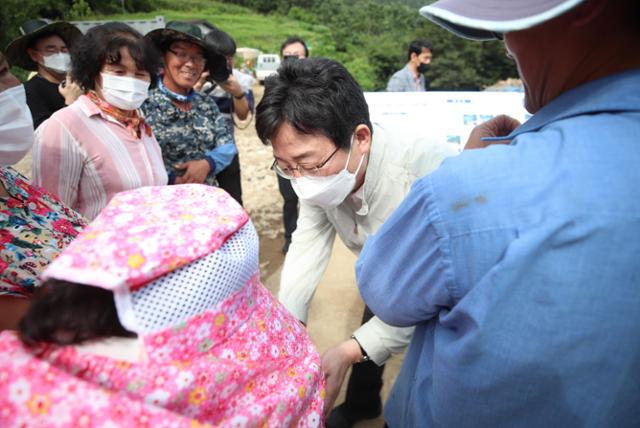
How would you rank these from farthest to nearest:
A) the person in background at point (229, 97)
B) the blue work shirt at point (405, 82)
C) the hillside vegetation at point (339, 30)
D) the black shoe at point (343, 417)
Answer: the hillside vegetation at point (339, 30) < the blue work shirt at point (405, 82) < the person in background at point (229, 97) < the black shoe at point (343, 417)

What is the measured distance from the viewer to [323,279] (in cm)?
362

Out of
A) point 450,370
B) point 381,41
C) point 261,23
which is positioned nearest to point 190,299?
point 450,370

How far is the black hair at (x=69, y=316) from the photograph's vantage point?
650 millimetres

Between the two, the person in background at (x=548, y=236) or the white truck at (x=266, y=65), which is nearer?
the person in background at (x=548, y=236)

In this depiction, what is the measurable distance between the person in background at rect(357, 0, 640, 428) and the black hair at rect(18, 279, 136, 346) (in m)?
0.58

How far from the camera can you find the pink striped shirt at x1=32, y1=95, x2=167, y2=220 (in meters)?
1.86

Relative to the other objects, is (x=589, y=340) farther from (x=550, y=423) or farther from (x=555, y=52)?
(x=555, y=52)

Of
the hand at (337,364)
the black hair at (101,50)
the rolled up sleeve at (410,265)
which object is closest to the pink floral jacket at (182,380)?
the rolled up sleeve at (410,265)

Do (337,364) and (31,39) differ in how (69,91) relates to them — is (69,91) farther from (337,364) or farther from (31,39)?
(337,364)

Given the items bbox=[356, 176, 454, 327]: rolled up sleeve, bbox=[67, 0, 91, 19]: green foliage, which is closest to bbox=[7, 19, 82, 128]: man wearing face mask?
bbox=[356, 176, 454, 327]: rolled up sleeve

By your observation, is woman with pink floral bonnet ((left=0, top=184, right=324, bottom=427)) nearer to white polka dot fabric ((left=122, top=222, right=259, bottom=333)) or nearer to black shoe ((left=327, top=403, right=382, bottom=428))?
white polka dot fabric ((left=122, top=222, right=259, bottom=333))

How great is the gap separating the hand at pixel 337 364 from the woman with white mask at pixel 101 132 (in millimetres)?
1423

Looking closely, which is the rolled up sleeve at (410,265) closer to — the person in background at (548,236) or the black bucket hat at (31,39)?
the person in background at (548,236)

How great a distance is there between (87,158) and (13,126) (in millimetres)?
753
